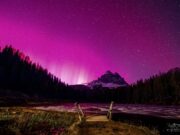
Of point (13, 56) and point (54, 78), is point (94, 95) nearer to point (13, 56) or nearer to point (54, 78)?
point (54, 78)

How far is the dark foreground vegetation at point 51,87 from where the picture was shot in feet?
416

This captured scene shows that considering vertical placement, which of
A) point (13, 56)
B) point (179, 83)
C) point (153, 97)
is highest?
point (13, 56)

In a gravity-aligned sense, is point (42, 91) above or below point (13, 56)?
below

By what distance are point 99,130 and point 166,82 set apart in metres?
125

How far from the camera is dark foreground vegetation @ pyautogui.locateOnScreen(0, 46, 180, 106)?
12688cm

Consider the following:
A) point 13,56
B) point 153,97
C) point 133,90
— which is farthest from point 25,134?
point 13,56

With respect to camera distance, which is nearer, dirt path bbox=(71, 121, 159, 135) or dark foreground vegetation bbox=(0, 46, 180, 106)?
dirt path bbox=(71, 121, 159, 135)

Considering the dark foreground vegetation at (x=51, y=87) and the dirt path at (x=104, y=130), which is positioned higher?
the dark foreground vegetation at (x=51, y=87)

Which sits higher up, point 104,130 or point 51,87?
point 51,87

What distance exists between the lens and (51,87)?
169m

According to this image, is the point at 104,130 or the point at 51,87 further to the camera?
the point at 51,87

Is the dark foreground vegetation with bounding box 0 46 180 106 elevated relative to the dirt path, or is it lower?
elevated

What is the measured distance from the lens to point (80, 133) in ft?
57.2

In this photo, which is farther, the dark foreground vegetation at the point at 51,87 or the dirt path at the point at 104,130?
the dark foreground vegetation at the point at 51,87
